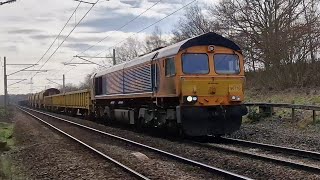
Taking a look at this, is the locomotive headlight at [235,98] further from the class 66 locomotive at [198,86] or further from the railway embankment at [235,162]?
the railway embankment at [235,162]

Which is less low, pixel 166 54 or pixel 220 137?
pixel 166 54

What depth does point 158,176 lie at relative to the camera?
9031mm

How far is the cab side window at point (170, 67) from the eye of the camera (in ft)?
49.1

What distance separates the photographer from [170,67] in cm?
1524

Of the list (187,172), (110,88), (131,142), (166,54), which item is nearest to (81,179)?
(187,172)

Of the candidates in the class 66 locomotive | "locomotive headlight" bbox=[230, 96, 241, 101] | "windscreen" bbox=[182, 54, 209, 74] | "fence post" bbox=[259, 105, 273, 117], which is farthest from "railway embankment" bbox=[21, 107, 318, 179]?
"fence post" bbox=[259, 105, 273, 117]

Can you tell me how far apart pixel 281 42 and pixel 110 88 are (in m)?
13.3

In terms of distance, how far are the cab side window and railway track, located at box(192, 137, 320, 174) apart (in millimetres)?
2601

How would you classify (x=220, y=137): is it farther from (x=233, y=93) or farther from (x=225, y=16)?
(x=225, y=16)

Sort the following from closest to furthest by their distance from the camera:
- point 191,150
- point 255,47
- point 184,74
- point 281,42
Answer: point 191,150
point 184,74
point 281,42
point 255,47

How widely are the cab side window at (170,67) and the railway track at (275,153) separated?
260 cm

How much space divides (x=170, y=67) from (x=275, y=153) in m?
5.05

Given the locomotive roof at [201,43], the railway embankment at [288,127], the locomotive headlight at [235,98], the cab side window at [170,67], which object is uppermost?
the locomotive roof at [201,43]

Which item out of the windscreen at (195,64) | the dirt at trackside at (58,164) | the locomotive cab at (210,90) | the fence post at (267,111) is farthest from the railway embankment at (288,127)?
the dirt at trackside at (58,164)
